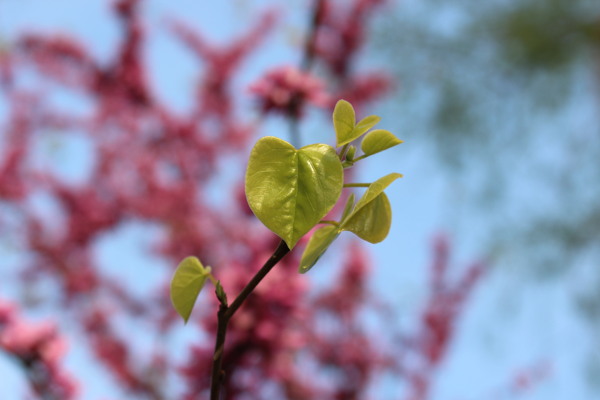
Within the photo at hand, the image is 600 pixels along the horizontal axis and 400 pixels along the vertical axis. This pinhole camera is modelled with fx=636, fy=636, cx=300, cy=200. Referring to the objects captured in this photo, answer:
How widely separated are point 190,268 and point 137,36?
177cm

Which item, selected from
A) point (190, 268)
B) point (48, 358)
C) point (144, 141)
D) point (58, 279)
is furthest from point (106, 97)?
point (190, 268)

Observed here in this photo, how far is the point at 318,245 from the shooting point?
10.7 inches

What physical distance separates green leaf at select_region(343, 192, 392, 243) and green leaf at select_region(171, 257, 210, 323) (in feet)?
0.26

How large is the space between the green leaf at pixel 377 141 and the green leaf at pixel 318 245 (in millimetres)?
37

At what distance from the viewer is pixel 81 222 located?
200cm

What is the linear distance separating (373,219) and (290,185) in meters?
0.04

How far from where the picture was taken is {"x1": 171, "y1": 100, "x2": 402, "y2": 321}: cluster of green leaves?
242mm

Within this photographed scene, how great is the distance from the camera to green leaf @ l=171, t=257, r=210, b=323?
30 centimetres

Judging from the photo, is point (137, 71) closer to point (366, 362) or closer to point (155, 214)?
point (155, 214)

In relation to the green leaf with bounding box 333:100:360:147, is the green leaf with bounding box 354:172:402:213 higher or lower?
lower

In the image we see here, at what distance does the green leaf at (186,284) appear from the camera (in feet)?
0.97

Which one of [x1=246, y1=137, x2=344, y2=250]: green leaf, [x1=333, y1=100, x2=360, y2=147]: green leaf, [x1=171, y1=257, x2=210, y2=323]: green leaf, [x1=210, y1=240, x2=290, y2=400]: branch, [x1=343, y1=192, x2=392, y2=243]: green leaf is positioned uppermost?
[x1=333, y1=100, x2=360, y2=147]: green leaf

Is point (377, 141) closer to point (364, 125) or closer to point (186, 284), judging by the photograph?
point (364, 125)

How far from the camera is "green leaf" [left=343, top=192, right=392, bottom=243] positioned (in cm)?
27
